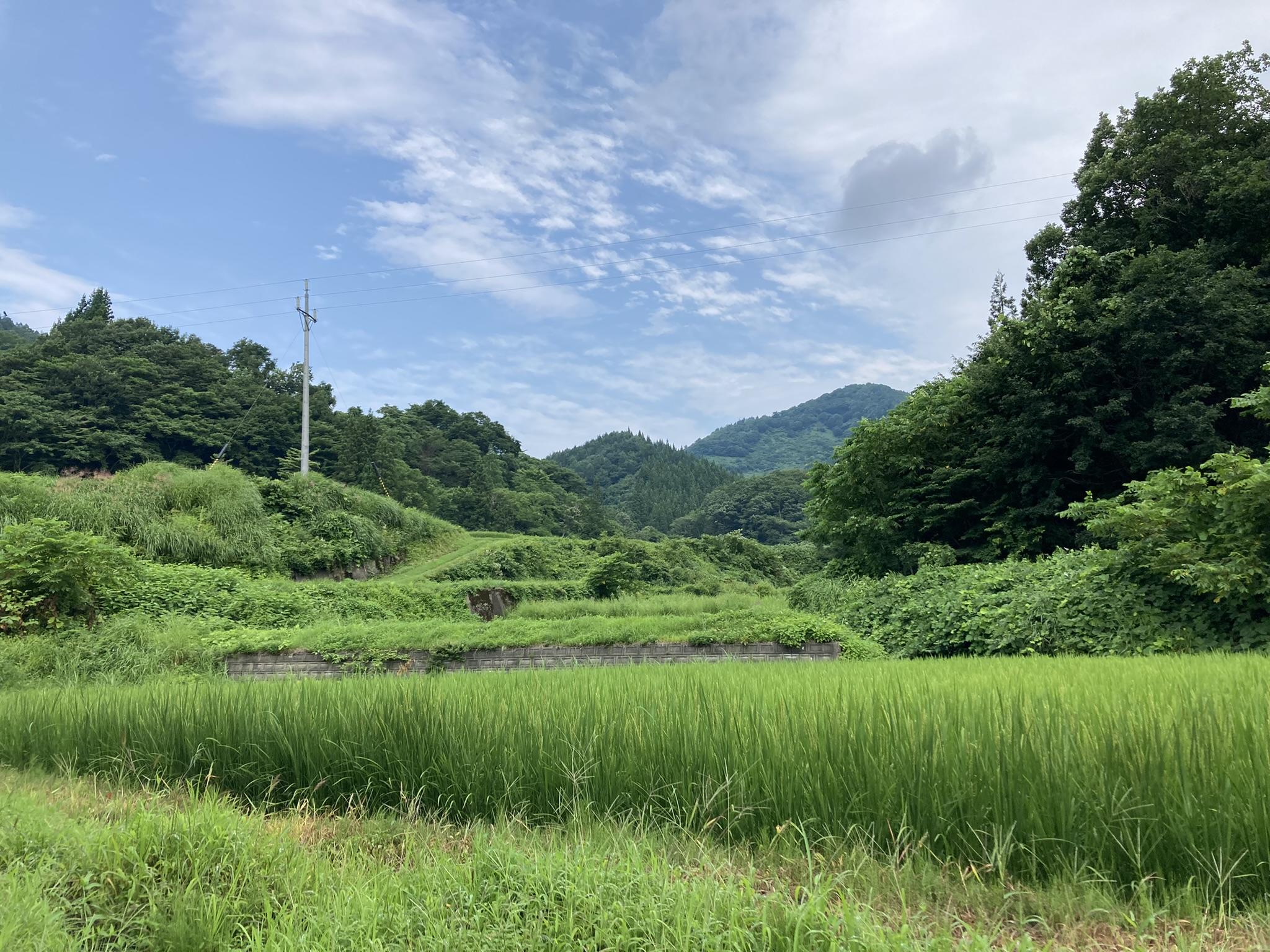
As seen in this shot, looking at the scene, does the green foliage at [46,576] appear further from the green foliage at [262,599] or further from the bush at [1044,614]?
the bush at [1044,614]

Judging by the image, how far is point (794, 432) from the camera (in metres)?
168

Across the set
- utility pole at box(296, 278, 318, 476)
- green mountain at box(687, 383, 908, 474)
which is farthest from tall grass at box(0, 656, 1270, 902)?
green mountain at box(687, 383, 908, 474)

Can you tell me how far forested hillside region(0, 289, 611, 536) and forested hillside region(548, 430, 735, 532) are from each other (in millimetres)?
15880

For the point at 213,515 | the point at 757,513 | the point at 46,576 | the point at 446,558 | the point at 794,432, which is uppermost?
the point at 794,432

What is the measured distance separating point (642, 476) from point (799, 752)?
76.1 metres

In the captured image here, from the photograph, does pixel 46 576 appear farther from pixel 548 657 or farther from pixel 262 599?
pixel 548 657

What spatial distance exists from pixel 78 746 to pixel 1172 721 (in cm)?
632

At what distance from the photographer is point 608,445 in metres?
96.8

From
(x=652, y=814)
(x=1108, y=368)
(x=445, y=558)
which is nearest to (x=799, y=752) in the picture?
(x=652, y=814)

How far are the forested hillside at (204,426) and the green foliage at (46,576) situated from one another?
58.2 ft

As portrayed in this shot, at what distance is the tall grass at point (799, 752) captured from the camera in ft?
7.32

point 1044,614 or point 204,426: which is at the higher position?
point 204,426

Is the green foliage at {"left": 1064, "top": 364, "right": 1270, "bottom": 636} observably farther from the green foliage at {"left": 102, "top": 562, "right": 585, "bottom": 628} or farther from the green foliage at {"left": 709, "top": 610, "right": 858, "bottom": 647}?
the green foliage at {"left": 102, "top": 562, "right": 585, "bottom": 628}

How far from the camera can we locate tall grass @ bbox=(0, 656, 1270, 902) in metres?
2.23
